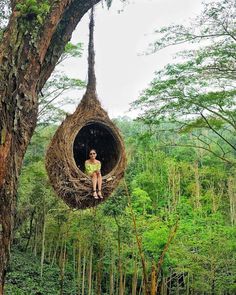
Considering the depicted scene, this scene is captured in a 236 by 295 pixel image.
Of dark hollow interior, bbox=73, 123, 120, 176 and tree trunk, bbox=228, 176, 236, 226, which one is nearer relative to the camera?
dark hollow interior, bbox=73, 123, 120, 176

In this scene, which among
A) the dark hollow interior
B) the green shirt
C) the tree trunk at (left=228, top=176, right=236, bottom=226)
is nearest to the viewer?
the green shirt

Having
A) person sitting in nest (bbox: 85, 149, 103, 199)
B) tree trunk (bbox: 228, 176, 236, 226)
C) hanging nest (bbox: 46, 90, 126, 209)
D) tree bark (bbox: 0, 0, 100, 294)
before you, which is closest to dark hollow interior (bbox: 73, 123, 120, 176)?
hanging nest (bbox: 46, 90, 126, 209)

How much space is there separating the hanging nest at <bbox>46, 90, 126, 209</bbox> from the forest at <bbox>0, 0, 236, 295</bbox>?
175 millimetres

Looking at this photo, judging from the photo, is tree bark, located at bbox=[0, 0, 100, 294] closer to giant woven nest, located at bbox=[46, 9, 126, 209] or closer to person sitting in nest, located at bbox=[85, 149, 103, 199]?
giant woven nest, located at bbox=[46, 9, 126, 209]

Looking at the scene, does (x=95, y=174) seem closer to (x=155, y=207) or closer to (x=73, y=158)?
(x=73, y=158)

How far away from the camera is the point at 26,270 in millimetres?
18828

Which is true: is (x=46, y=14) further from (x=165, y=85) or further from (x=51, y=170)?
(x=165, y=85)

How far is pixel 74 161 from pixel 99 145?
3.63ft

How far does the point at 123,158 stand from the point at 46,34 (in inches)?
80.6

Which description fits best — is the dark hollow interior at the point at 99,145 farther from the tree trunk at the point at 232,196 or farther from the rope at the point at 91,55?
the tree trunk at the point at 232,196

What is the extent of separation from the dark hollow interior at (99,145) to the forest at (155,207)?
0.58ft

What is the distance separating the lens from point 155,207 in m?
24.0

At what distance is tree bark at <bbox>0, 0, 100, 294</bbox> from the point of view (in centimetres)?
233

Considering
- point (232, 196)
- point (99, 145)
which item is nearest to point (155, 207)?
point (232, 196)
